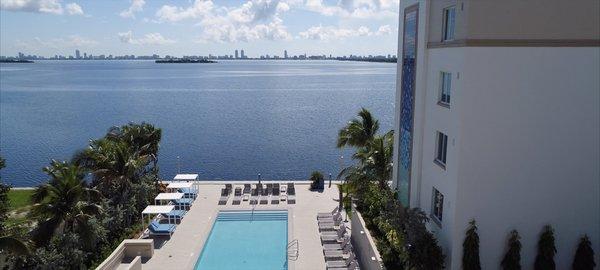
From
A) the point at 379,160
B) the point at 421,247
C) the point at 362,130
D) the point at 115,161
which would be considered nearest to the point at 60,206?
the point at 115,161

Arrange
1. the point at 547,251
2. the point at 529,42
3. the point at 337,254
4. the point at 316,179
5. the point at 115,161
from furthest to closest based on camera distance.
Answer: the point at 316,179 < the point at 115,161 < the point at 337,254 < the point at 547,251 < the point at 529,42

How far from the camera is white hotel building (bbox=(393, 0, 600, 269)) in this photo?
13195mm

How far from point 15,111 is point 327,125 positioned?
196 ft

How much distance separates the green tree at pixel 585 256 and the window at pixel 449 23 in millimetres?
7403

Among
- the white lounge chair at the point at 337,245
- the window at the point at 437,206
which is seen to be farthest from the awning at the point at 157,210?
the window at the point at 437,206

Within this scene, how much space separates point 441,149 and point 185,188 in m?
18.0

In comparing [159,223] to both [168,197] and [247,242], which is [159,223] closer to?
[168,197]

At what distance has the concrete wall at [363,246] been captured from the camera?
1786 cm

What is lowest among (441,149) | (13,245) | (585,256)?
(585,256)

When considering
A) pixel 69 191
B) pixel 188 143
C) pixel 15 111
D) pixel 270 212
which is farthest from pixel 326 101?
pixel 69 191

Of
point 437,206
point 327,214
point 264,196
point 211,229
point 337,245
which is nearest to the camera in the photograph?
point 437,206

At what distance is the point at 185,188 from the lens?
96.9ft

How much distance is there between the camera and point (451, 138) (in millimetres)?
14438

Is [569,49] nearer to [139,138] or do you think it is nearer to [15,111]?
[139,138]
